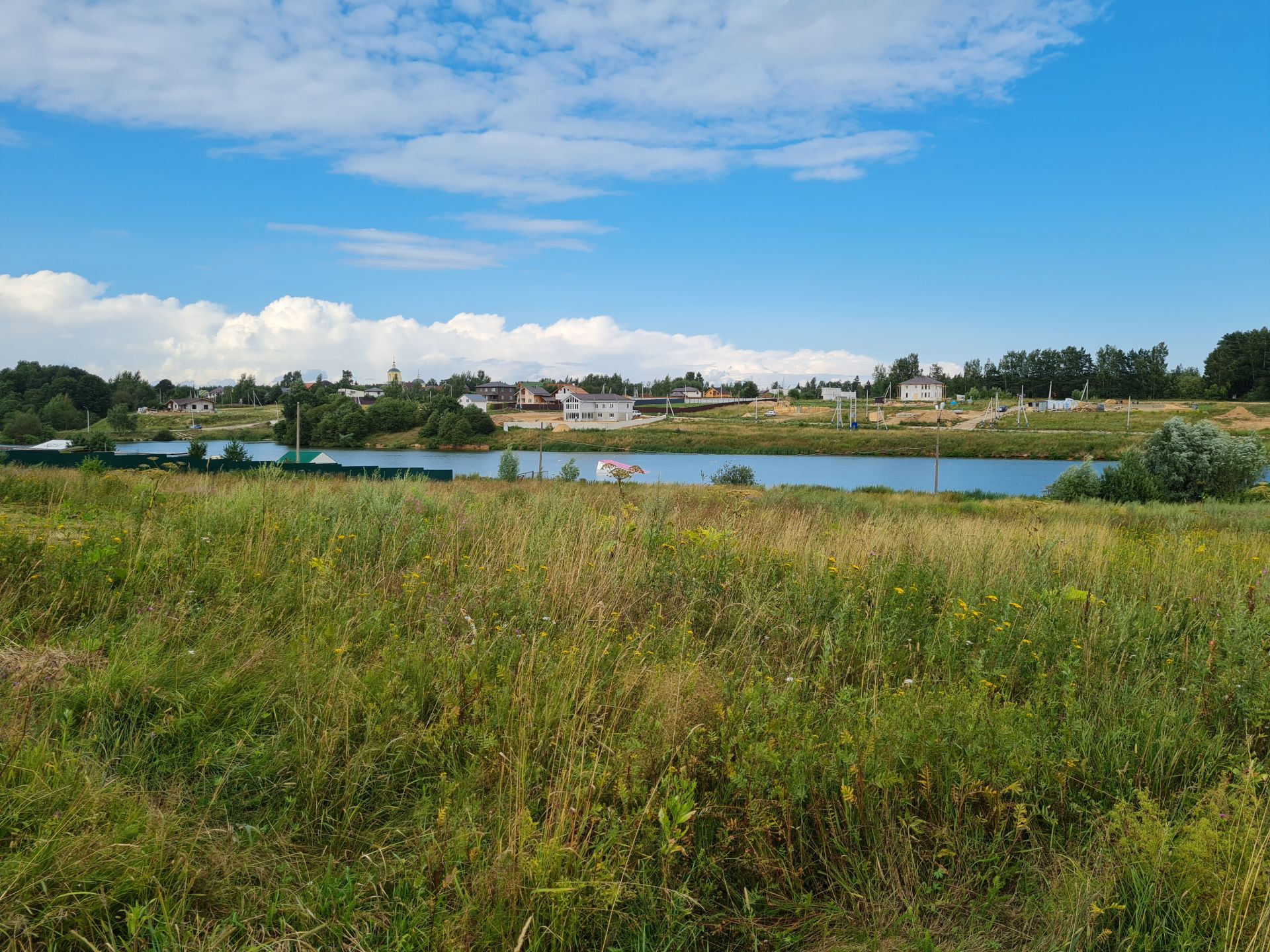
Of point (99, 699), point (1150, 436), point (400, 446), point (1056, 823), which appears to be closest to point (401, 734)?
point (99, 699)

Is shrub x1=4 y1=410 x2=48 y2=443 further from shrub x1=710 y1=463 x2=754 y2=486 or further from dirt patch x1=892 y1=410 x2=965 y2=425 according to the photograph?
dirt patch x1=892 y1=410 x2=965 y2=425


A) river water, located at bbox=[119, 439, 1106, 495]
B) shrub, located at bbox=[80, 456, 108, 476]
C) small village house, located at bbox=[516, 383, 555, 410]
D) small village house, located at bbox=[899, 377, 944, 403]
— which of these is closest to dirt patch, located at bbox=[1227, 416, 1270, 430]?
river water, located at bbox=[119, 439, 1106, 495]

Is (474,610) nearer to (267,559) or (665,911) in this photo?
(267,559)

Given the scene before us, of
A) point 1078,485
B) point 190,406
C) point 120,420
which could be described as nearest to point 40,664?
point 1078,485

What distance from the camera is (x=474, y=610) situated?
4.62m

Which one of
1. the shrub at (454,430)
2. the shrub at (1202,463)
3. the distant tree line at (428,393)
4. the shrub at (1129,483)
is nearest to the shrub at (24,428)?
the distant tree line at (428,393)

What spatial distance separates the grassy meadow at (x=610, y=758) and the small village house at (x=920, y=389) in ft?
489

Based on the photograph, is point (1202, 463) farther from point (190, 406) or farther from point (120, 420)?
point (190, 406)

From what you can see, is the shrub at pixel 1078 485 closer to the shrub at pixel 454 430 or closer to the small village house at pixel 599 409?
the shrub at pixel 454 430

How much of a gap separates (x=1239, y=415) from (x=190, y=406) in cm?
16471

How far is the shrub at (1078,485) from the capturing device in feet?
96.3

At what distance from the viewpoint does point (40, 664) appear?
3514mm

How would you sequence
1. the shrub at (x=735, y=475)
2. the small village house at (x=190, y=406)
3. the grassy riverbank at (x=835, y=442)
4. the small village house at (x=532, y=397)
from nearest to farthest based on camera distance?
the shrub at (x=735, y=475) < the grassy riverbank at (x=835, y=442) < the small village house at (x=190, y=406) < the small village house at (x=532, y=397)

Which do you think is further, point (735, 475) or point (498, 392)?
point (498, 392)
